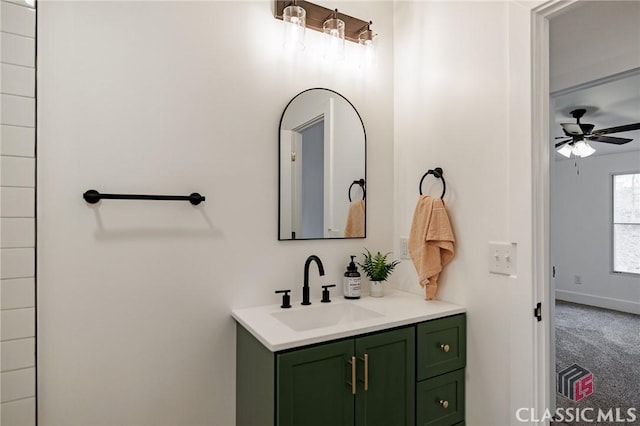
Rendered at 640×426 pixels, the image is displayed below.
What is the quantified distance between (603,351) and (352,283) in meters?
3.07

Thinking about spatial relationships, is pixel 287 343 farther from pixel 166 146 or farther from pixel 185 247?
pixel 166 146

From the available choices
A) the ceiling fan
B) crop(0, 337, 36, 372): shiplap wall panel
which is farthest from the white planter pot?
the ceiling fan

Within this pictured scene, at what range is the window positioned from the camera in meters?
4.80

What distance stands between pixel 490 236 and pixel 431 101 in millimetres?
752

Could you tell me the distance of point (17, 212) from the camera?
3.98 feet

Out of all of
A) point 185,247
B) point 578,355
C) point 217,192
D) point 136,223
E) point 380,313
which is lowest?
point 578,355

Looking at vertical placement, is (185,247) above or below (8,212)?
below

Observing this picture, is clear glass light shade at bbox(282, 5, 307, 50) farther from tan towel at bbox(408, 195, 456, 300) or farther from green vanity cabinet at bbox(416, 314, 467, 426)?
green vanity cabinet at bbox(416, 314, 467, 426)

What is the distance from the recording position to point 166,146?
1480mm

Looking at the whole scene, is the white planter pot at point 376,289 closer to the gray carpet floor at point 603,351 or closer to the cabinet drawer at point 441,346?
the cabinet drawer at point 441,346

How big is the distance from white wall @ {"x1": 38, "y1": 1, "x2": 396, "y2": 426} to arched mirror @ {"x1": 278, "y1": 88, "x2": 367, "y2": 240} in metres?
0.06

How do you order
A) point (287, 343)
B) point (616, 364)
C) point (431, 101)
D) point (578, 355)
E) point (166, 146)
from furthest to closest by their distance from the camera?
point (578, 355) → point (616, 364) → point (431, 101) → point (166, 146) → point (287, 343)

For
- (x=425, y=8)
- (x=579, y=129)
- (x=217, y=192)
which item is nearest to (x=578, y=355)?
(x=579, y=129)

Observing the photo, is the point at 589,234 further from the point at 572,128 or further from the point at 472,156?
the point at 472,156
